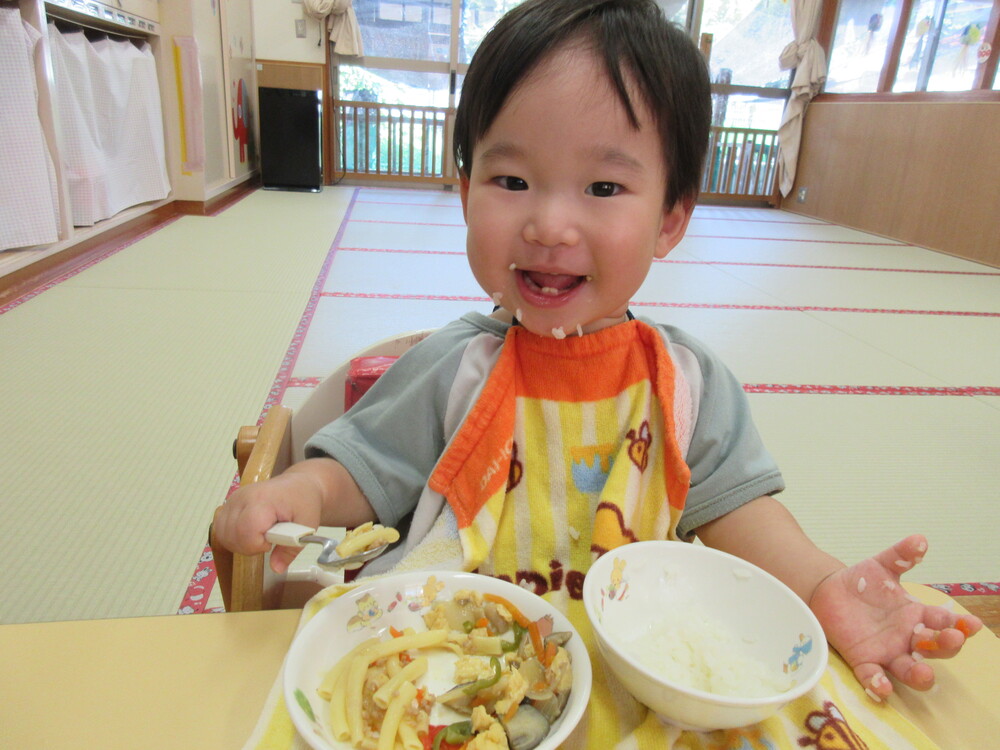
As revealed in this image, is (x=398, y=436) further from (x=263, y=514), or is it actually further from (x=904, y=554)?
(x=904, y=554)

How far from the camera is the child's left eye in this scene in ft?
1.97

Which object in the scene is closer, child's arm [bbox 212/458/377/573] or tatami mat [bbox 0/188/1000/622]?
child's arm [bbox 212/458/377/573]

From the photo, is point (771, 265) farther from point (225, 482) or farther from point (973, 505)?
point (225, 482)

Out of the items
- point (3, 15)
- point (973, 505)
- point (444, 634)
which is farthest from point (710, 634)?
point (3, 15)

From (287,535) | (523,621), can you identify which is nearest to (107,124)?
(287,535)

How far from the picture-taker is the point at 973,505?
1420 mm

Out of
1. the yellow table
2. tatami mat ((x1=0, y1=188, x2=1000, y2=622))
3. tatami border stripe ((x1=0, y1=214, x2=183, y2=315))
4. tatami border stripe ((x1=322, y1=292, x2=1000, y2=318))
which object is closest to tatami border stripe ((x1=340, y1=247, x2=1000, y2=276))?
tatami mat ((x1=0, y1=188, x2=1000, y2=622))

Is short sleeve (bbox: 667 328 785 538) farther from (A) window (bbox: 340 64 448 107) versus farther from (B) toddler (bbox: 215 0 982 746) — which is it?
(A) window (bbox: 340 64 448 107)

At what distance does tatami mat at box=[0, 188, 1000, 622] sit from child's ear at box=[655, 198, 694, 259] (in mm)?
819

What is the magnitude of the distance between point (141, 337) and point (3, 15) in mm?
1090

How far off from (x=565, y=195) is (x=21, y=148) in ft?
7.58

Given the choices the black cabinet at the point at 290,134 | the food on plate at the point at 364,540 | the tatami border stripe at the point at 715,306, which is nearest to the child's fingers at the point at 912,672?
the food on plate at the point at 364,540

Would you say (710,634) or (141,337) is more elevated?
(710,634)

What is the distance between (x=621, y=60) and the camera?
60 cm
